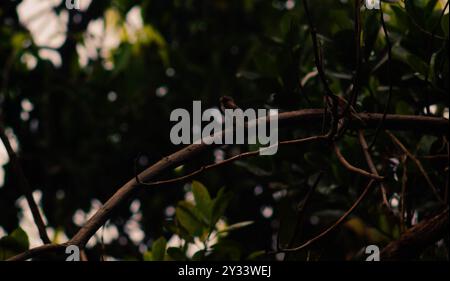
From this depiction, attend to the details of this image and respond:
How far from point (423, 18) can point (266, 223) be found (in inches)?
49.3

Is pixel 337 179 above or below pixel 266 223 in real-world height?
above

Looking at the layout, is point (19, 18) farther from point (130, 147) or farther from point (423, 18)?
point (423, 18)

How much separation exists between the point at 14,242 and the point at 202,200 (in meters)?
0.35

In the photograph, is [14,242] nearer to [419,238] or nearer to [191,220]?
[191,220]

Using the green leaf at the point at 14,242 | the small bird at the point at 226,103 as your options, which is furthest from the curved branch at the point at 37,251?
the small bird at the point at 226,103

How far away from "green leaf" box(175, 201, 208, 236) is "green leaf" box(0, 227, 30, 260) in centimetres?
30

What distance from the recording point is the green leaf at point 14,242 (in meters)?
1.04


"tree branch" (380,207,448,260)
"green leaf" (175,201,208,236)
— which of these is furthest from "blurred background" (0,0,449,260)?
"tree branch" (380,207,448,260)

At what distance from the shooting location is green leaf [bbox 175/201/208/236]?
3.97ft

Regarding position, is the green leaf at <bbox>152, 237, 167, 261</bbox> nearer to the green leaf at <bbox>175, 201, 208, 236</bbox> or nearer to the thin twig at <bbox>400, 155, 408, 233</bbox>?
the green leaf at <bbox>175, 201, 208, 236</bbox>
